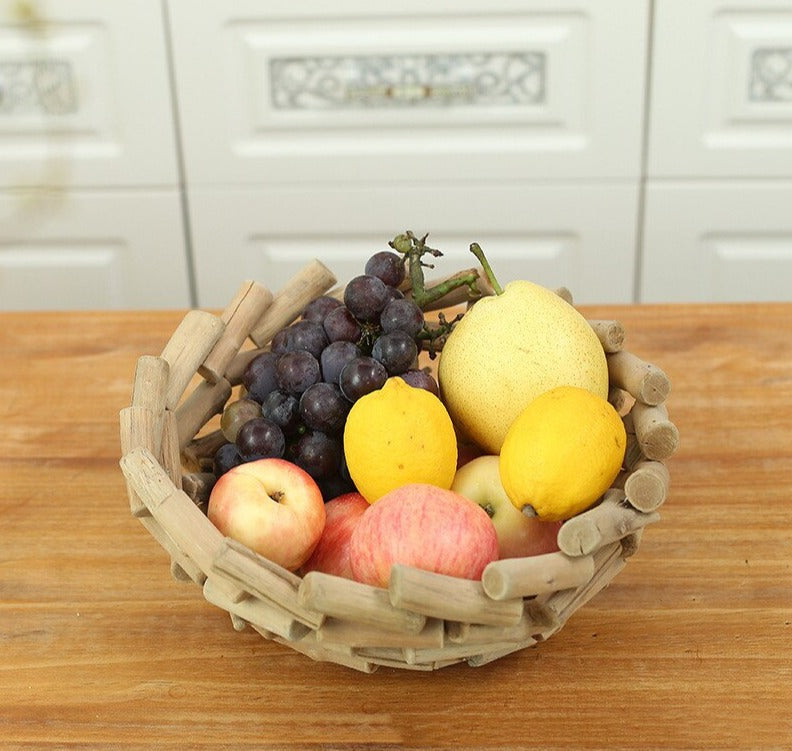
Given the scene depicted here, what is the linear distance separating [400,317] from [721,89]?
1324 millimetres

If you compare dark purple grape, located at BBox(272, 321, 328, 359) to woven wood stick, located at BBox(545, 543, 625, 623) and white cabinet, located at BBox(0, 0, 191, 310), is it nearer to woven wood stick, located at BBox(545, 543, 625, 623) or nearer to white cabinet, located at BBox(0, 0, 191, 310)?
woven wood stick, located at BBox(545, 543, 625, 623)

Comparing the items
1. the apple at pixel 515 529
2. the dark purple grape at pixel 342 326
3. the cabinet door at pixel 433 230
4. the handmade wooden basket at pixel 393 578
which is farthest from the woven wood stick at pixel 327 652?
the cabinet door at pixel 433 230

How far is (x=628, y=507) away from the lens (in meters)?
0.56

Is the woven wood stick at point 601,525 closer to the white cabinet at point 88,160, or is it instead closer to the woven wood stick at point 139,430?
the woven wood stick at point 139,430

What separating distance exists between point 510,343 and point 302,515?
0.18 m

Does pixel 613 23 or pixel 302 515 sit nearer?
pixel 302 515

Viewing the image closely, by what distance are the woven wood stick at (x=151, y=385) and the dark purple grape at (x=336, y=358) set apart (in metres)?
0.10

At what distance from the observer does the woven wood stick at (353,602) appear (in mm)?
476

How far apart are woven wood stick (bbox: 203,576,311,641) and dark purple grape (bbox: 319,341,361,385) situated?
18 centimetres

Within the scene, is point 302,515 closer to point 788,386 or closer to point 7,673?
point 7,673

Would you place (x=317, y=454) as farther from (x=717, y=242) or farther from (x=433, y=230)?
(x=717, y=242)

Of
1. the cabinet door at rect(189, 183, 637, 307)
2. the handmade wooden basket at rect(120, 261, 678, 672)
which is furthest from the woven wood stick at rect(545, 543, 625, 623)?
the cabinet door at rect(189, 183, 637, 307)

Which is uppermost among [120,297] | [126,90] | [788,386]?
[126,90]

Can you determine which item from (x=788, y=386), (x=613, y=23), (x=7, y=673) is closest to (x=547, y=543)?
(x=7, y=673)
